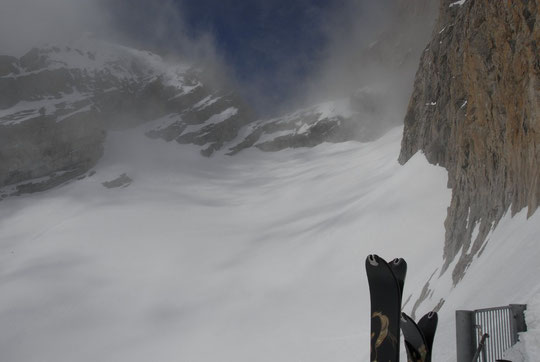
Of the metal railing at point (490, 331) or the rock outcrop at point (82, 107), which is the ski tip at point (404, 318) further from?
the rock outcrop at point (82, 107)

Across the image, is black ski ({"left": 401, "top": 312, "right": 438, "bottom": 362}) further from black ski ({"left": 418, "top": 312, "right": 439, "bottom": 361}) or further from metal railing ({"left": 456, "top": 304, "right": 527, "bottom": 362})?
metal railing ({"left": 456, "top": 304, "right": 527, "bottom": 362})

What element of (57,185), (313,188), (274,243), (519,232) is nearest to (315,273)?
(274,243)

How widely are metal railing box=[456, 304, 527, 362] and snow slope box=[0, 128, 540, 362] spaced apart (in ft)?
0.86

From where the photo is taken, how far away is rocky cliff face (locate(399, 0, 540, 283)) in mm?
16812

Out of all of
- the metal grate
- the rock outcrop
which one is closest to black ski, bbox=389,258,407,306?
the metal grate

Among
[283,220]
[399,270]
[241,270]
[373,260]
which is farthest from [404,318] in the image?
[283,220]

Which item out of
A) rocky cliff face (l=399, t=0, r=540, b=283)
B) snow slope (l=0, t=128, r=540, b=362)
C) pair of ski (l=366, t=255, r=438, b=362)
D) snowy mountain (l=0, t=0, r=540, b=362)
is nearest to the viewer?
pair of ski (l=366, t=255, r=438, b=362)

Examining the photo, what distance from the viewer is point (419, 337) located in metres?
6.59

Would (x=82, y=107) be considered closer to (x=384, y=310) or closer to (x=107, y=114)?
(x=107, y=114)

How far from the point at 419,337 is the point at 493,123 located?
64.9 ft

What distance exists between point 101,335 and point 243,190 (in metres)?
67.7

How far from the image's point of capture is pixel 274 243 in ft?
180

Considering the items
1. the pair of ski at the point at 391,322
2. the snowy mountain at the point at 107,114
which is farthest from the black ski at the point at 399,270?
the snowy mountain at the point at 107,114

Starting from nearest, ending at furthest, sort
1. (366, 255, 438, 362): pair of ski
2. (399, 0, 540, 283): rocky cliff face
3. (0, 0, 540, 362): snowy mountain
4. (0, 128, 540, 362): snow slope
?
1. (366, 255, 438, 362): pair of ski
2. (399, 0, 540, 283): rocky cliff face
3. (0, 0, 540, 362): snowy mountain
4. (0, 128, 540, 362): snow slope
